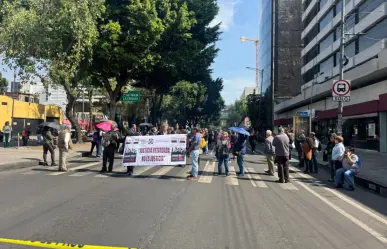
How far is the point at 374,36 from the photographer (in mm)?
31984

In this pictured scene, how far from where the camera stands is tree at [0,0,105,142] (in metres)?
19.7

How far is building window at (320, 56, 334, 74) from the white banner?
36.7 metres

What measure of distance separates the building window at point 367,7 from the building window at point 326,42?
361 inches

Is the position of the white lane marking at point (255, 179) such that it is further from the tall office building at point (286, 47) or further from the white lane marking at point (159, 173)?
the tall office building at point (286, 47)

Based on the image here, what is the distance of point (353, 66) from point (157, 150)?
1158 inches

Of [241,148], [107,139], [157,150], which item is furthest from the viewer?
[157,150]

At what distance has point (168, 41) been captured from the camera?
95.7 feet

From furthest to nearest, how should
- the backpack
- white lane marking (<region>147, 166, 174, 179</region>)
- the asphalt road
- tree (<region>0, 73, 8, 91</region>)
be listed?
1. tree (<region>0, 73, 8, 91</region>)
2. the backpack
3. white lane marking (<region>147, 166, 174, 179</region>)
4. the asphalt road

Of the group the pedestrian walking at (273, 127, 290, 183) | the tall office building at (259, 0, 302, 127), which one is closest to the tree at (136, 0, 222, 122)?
the pedestrian walking at (273, 127, 290, 183)

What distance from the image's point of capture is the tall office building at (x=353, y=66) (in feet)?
84.2

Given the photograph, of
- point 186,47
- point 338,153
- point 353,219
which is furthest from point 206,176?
point 186,47

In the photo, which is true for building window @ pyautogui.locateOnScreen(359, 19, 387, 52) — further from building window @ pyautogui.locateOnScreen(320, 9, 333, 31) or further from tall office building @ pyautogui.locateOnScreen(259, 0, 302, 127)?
tall office building @ pyautogui.locateOnScreen(259, 0, 302, 127)

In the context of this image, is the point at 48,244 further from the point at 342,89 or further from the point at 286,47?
the point at 286,47

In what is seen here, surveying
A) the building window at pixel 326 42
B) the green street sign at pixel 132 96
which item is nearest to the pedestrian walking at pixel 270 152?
the green street sign at pixel 132 96
